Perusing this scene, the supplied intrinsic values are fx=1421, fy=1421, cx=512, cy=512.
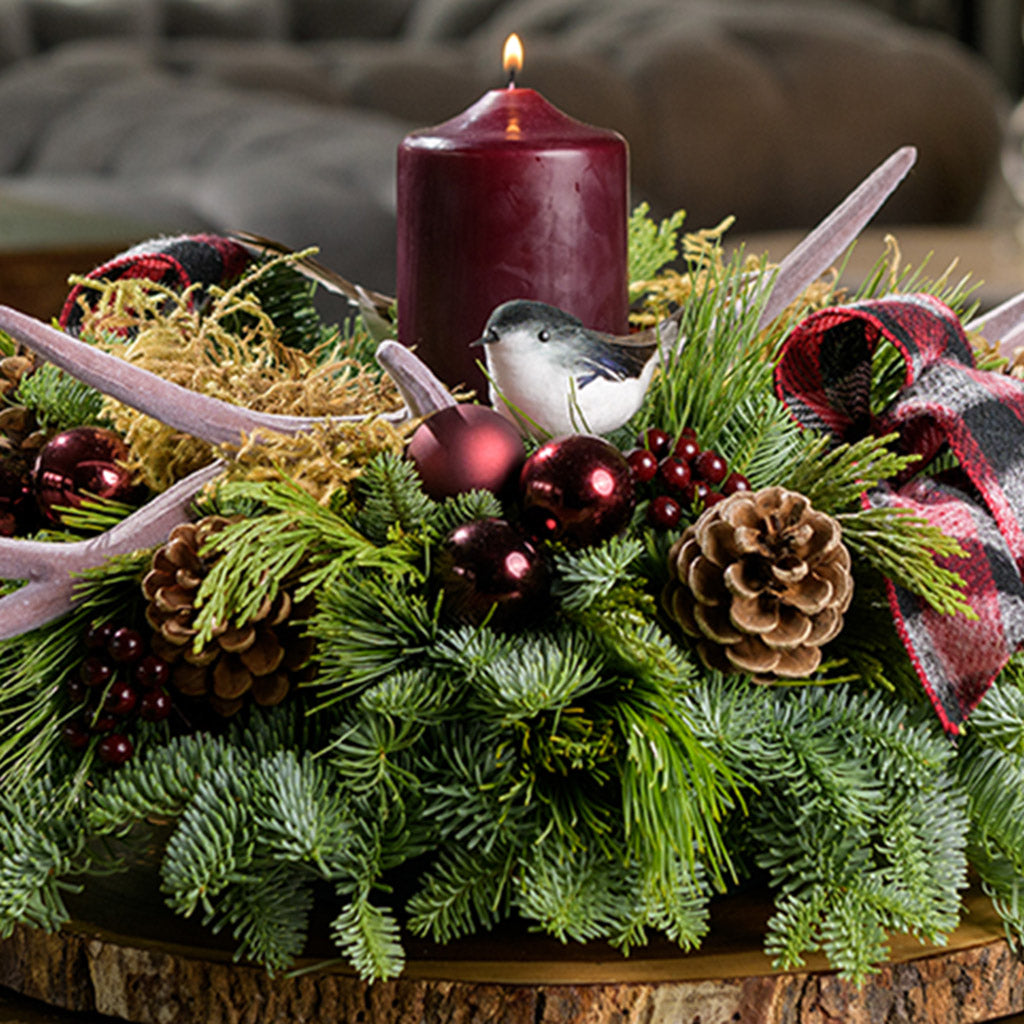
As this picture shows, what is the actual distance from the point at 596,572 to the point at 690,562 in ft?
0.11

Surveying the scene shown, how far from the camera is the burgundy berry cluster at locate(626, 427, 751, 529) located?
507 millimetres

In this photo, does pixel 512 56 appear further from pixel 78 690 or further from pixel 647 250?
pixel 78 690

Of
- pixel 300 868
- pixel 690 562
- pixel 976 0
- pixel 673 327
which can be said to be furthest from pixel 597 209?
pixel 976 0

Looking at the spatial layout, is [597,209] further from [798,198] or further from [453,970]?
[798,198]

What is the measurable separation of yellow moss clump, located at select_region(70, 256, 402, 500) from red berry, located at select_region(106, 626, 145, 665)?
7 cm

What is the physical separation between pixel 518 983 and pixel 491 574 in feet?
0.44

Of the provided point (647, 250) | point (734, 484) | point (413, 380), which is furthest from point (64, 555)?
point (647, 250)

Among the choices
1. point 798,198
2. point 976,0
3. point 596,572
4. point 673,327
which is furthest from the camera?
point 976,0

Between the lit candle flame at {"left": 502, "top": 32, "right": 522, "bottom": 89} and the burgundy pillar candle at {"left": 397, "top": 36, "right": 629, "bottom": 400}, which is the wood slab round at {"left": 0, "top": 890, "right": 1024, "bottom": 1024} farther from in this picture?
the lit candle flame at {"left": 502, "top": 32, "right": 522, "bottom": 89}

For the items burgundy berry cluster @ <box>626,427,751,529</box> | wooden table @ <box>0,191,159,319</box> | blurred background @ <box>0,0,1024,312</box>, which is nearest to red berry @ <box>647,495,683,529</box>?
burgundy berry cluster @ <box>626,427,751,529</box>

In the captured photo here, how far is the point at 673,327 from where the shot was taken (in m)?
0.59

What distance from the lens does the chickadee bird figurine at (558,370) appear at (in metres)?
0.53

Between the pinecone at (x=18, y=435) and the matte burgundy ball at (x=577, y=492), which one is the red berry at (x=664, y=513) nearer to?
the matte burgundy ball at (x=577, y=492)

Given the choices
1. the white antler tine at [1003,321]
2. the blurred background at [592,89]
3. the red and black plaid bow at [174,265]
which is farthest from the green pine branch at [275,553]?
the blurred background at [592,89]
